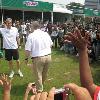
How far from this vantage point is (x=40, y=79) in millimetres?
8133

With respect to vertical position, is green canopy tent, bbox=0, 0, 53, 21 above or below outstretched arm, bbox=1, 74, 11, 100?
below

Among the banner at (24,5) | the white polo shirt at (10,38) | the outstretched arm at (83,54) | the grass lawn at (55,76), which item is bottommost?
the grass lawn at (55,76)

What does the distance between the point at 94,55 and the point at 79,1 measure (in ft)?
282

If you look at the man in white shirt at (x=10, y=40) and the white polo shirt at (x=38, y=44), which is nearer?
the white polo shirt at (x=38, y=44)

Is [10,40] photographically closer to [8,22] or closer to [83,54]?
[8,22]

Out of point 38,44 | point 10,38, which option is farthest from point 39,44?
point 10,38

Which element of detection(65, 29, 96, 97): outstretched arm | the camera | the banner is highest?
detection(65, 29, 96, 97): outstretched arm

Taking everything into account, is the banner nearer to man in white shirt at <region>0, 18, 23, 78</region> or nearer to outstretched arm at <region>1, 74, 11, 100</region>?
man in white shirt at <region>0, 18, 23, 78</region>

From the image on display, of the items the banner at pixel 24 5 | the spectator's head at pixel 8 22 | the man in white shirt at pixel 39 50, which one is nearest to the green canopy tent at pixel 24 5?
the banner at pixel 24 5

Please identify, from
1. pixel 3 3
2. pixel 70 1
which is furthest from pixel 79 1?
pixel 3 3

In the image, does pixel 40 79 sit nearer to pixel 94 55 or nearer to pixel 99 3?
pixel 94 55

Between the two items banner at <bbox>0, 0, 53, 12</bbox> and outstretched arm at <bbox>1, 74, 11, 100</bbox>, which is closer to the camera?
outstretched arm at <bbox>1, 74, 11, 100</bbox>

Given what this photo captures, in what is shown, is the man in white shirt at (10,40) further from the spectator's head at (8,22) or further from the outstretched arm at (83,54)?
the outstretched arm at (83,54)

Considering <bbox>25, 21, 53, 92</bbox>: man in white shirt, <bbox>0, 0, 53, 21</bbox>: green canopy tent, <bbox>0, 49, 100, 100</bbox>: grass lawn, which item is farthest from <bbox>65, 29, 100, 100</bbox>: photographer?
<bbox>0, 0, 53, 21</bbox>: green canopy tent
